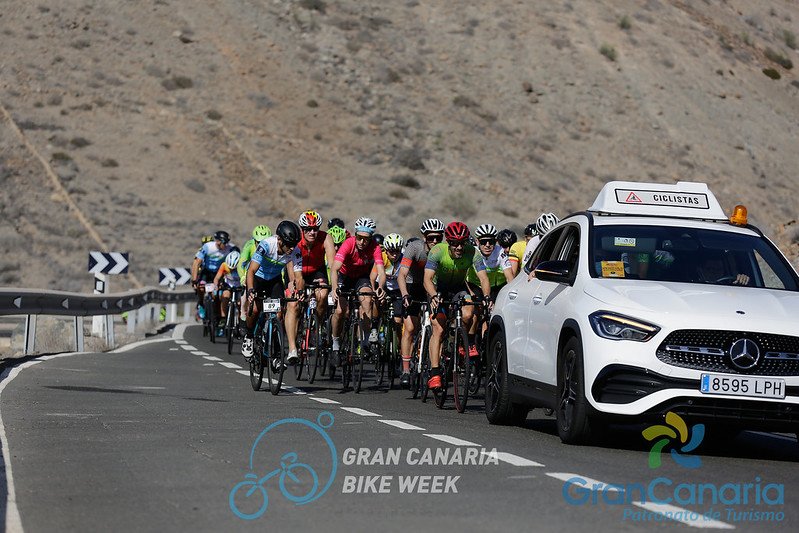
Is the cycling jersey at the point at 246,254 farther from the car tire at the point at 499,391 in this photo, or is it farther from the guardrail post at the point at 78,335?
the car tire at the point at 499,391

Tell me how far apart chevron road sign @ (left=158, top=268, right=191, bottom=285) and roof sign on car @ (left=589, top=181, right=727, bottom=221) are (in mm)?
33650

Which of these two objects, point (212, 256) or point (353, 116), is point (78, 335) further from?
point (353, 116)

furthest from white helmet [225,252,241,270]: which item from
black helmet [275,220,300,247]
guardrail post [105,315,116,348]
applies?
black helmet [275,220,300,247]

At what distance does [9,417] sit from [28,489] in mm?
4499

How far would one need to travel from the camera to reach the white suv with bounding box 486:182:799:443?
10.5 m

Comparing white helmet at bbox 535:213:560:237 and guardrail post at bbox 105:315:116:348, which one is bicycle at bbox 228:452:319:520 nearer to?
white helmet at bbox 535:213:560:237

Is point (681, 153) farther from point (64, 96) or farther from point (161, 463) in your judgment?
point (161, 463)

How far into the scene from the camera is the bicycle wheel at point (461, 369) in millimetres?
14898

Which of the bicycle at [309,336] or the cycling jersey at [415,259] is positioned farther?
the bicycle at [309,336]

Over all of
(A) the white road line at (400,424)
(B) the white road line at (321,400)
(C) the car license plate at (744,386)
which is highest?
(C) the car license plate at (744,386)

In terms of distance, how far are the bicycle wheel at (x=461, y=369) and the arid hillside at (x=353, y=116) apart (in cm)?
4694

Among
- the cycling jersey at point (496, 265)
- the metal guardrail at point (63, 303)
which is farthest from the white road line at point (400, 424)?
the metal guardrail at point (63, 303)

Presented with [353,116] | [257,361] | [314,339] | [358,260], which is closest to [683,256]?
[257,361]

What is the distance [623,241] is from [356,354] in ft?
20.5
